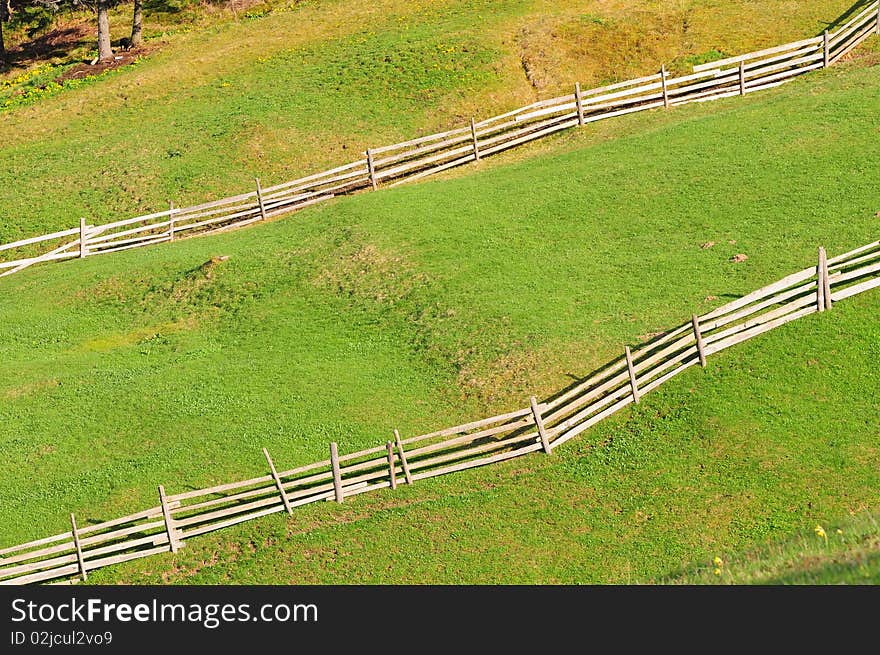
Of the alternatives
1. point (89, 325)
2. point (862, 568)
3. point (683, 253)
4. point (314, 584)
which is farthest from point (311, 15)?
point (862, 568)

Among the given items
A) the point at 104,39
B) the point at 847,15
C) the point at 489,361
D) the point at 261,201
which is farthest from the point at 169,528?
the point at 104,39

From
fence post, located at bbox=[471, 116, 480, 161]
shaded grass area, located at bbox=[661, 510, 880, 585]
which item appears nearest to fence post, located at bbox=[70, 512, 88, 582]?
shaded grass area, located at bbox=[661, 510, 880, 585]

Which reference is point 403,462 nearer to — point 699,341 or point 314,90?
point 699,341

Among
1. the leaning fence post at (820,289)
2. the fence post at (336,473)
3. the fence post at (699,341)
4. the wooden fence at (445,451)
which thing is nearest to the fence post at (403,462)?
the wooden fence at (445,451)

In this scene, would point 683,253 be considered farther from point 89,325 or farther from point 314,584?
point 89,325

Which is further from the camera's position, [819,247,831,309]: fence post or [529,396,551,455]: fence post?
[819,247,831,309]: fence post

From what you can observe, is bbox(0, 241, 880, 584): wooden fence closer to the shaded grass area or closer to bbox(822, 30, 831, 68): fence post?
the shaded grass area

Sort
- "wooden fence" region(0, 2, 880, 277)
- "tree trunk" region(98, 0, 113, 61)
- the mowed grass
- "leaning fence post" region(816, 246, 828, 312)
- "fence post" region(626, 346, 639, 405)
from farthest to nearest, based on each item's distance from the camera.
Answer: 1. "tree trunk" region(98, 0, 113, 61)
2. "wooden fence" region(0, 2, 880, 277)
3. "leaning fence post" region(816, 246, 828, 312)
4. "fence post" region(626, 346, 639, 405)
5. the mowed grass

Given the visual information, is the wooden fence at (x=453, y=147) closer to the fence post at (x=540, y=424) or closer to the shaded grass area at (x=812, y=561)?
the fence post at (x=540, y=424)
